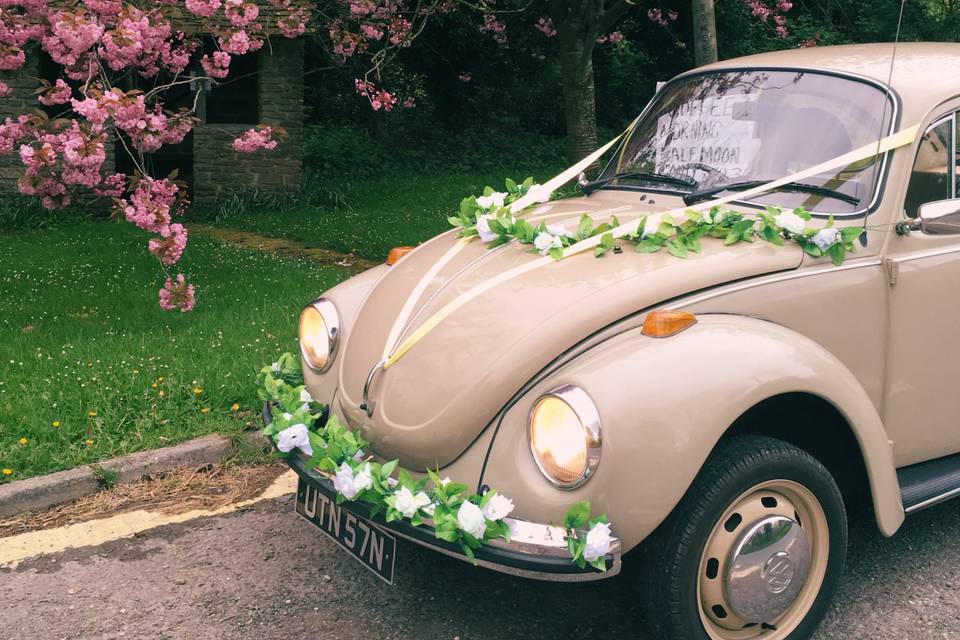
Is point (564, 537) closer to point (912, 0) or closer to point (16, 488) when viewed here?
point (16, 488)

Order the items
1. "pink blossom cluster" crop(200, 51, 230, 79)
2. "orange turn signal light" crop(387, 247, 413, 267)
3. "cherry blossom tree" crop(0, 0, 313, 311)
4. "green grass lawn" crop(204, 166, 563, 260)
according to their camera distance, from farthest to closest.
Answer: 1. "green grass lawn" crop(204, 166, 563, 260)
2. "pink blossom cluster" crop(200, 51, 230, 79)
3. "cherry blossom tree" crop(0, 0, 313, 311)
4. "orange turn signal light" crop(387, 247, 413, 267)

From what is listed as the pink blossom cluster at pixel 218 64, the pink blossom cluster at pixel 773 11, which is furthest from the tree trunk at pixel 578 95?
the pink blossom cluster at pixel 773 11

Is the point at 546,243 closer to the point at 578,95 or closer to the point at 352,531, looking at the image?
the point at 352,531

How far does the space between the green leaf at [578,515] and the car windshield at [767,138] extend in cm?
152

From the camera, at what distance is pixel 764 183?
12.1 feet

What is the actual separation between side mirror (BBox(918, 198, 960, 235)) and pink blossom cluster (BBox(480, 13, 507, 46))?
16.7 m

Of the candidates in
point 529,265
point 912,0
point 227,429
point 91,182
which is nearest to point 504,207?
point 529,265

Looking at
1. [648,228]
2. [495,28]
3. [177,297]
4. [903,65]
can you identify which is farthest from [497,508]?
[495,28]

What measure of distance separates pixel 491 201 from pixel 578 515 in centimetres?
167

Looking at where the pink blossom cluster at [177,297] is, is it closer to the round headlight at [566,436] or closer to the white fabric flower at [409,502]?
the white fabric flower at [409,502]

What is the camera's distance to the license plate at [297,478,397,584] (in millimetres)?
3127

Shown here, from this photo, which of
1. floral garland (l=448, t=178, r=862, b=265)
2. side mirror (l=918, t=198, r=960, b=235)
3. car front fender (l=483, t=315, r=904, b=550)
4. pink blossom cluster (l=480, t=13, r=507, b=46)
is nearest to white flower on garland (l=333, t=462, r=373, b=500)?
car front fender (l=483, t=315, r=904, b=550)

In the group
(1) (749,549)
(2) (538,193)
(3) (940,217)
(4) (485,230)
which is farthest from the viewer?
(2) (538,193)

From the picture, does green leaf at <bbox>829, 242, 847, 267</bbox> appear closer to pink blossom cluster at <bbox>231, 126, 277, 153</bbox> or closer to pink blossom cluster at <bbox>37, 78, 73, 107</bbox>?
pink blossom cluster at <bbox>37, 78, 73, 107</bbox>
